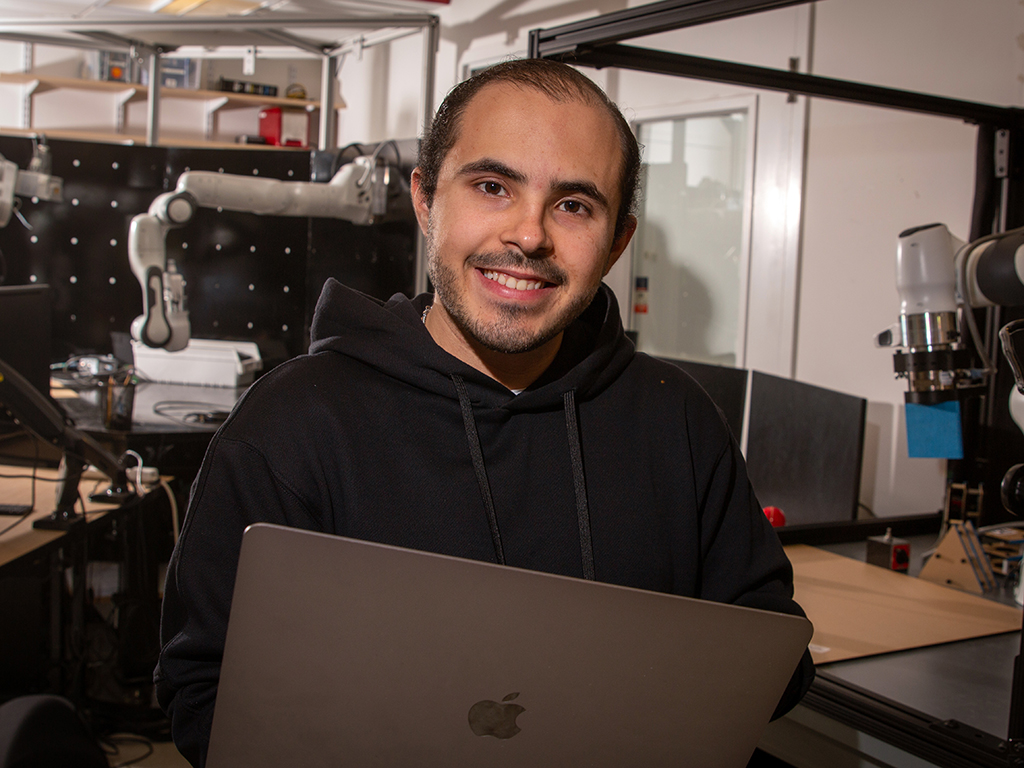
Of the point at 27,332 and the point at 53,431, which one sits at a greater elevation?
the point at 27,332

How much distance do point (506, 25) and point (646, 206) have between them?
1.24 meters

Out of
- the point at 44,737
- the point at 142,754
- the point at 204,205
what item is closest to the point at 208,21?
the point at 204,205

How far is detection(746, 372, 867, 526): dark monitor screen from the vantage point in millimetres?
1989

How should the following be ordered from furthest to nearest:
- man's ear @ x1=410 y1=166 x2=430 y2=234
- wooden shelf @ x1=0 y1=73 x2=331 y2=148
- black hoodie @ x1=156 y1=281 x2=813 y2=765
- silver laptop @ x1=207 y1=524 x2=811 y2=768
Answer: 1. wooden shelf @ x1=0 y1=73 x2=331 y2=148
2. man's ear @ x1=410 y1=166 x2=430 y2=234
3. black hoodie @ x1=156 y1=281 x2=813 y2=765
4. silver laptop @ x1=207 y1=524 x2=811 y2=768

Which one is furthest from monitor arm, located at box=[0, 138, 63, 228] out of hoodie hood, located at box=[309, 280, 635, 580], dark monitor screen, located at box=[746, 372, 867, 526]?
dark monitor screen, located at box=[746, 372, 867, 526]

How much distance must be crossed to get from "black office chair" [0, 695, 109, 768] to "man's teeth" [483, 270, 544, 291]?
→ 0.54 m

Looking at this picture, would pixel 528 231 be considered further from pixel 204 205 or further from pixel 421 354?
pixel 204 205

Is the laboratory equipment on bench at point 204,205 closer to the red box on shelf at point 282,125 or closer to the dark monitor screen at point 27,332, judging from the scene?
the dark monitor screen at point 27,332

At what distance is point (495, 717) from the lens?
59cm

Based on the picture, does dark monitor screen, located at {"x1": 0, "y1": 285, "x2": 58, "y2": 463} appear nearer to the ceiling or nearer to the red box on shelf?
the ceiling

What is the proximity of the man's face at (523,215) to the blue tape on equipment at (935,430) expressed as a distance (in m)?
0.77

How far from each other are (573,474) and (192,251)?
308 cm

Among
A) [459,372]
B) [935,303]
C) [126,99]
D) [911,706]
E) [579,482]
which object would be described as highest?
[126,99]

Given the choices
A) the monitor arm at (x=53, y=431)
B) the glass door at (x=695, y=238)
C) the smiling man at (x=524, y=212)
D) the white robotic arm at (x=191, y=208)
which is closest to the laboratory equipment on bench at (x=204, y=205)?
the white robotic arm at (x=191, y=208)
